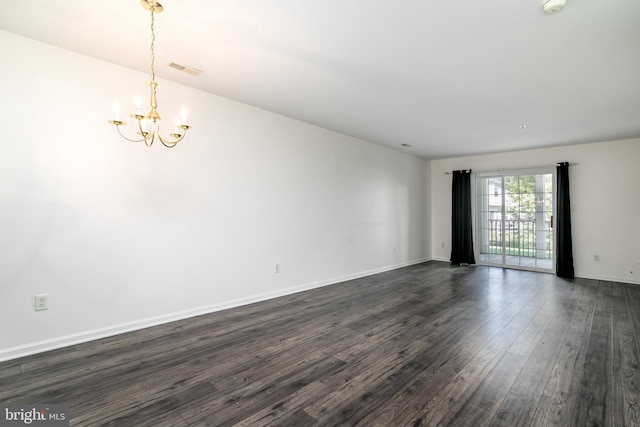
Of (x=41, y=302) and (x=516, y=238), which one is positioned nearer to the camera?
(x=41, y=302)

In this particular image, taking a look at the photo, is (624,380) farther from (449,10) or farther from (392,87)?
(392,87)

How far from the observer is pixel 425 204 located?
7395 mm

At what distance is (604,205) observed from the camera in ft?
17.6

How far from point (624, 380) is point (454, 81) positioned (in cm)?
288

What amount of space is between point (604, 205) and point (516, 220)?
55.6 inches

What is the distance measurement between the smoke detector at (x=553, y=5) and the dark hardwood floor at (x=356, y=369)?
255 centimetres

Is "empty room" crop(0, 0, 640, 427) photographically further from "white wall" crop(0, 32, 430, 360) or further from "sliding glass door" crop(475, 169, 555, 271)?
"sliding glass door" crop(475, 169, 555, 271)

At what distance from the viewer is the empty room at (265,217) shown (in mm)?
1968

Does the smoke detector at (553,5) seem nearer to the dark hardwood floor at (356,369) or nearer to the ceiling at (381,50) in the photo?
the ceiling at (381,50)

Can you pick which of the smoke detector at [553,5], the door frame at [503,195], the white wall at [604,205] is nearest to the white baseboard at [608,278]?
the white wall at [604,205]

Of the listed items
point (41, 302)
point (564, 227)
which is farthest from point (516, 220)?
point (41, 302)

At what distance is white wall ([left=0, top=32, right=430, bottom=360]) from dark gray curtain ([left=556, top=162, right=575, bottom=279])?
15.0ft

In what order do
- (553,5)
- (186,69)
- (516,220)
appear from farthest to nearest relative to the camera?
1. (516,220)
2. (186,69)
3. (553,5)

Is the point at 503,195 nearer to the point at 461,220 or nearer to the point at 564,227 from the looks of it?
the point at 461,220
